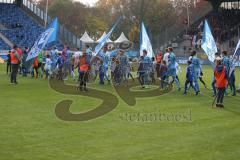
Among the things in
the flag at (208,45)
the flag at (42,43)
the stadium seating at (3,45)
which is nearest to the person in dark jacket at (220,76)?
the flag at (208,45)

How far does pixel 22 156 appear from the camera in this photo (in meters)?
9.77

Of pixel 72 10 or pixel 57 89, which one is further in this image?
pixel 72 10

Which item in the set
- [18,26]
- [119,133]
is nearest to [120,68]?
[119,133]

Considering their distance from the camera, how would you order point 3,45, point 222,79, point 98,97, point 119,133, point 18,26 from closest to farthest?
point 119,133
point 222,79
point 98,97
point 3,45
point 18,26

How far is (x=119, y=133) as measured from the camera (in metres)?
12.2

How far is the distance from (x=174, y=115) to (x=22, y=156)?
6544 mm

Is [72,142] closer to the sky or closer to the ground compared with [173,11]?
closer to the ground

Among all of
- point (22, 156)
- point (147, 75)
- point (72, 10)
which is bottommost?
point (22, 156)

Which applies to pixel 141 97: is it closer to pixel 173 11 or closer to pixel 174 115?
pixel 174 115

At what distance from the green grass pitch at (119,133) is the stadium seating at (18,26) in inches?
1482

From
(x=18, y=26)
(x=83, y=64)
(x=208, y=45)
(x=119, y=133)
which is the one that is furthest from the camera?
(x=18, y=26)

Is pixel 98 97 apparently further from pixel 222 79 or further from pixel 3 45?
pixel 3 45

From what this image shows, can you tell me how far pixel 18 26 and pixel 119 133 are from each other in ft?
153

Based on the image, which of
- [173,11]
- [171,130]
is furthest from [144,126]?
[173,11]
